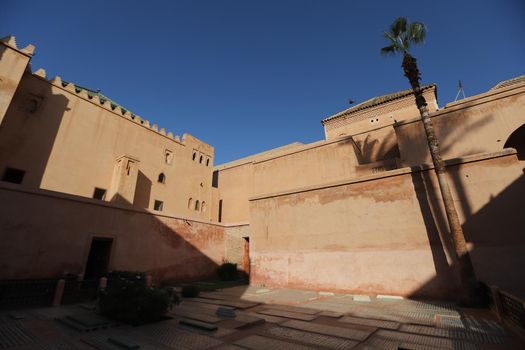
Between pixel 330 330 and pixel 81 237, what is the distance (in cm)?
1001

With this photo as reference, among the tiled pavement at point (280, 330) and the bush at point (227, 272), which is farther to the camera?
the bush at point (227, 272)

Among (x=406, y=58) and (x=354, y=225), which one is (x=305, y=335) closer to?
(x=354, y=225)

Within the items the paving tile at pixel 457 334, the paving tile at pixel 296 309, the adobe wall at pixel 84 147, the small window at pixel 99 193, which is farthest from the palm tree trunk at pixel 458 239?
the small window at pixel 99 193

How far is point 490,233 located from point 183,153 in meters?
22.3

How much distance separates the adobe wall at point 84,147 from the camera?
47.7 feet

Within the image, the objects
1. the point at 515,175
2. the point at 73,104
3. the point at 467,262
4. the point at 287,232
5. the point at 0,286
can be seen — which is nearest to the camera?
the point at 0,286

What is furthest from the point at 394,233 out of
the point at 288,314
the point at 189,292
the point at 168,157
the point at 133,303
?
the point at 168,157

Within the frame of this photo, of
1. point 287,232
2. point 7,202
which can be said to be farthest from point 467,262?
point 7,202

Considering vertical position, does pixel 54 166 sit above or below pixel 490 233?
above

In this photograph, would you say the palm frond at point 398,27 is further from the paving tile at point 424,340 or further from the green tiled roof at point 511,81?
the green tiled roof at point 511,81

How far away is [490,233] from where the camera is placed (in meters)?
7.89

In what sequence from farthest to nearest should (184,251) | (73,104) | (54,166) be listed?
(73,104)
(54,166)
(184,251)

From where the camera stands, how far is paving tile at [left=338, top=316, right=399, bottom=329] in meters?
5.25

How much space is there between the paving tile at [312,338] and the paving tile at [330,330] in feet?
0.57
